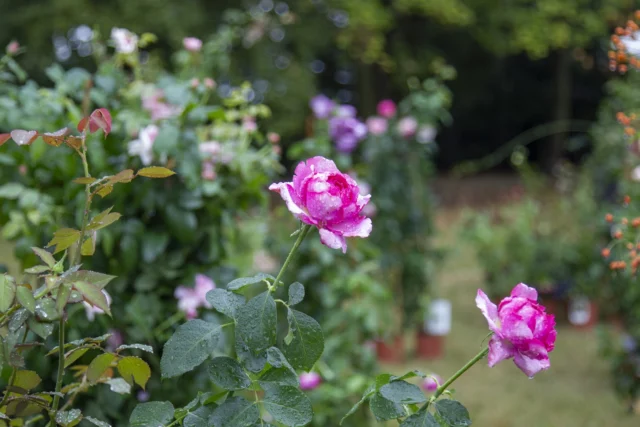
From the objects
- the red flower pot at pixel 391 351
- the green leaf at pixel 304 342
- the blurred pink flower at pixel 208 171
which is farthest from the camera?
the red flower pot at pixel 391 351

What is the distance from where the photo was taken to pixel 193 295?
1687 mm

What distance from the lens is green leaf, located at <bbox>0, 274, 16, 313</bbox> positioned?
28.6 inches

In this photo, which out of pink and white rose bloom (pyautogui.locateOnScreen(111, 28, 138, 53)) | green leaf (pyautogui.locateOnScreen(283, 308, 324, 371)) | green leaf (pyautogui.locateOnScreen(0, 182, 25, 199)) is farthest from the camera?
pink and white rose bloom (pyautogui.locateOnScreen(111, 28, 138, 53))

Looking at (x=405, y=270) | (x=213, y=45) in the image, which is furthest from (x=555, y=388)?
(x=213, y=45)

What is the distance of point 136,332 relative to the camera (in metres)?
1.64

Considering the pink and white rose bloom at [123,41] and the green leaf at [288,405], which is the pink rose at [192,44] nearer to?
the pink and white rose bloom at [123,41]

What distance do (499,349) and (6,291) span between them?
512mm

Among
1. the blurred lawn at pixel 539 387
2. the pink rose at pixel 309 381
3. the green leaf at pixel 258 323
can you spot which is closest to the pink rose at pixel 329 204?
the green leaf at pixel 258 323

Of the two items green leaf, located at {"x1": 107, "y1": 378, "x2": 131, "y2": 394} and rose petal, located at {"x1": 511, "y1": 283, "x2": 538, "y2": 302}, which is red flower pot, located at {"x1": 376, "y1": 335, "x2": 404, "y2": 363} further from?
rose petal, located at {"x1": 511, "y1": 283, "x2": 538, "y2": 302}

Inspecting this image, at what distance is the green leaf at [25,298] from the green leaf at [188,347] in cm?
15

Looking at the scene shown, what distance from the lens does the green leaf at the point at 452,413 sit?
773 mm

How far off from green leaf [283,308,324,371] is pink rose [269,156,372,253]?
11 centimetres

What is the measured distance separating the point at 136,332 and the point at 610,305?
3.44 metres

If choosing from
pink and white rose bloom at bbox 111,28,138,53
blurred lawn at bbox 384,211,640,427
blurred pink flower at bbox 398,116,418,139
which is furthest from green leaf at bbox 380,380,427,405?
blurred pink flower at bbox 398,116,418,139
